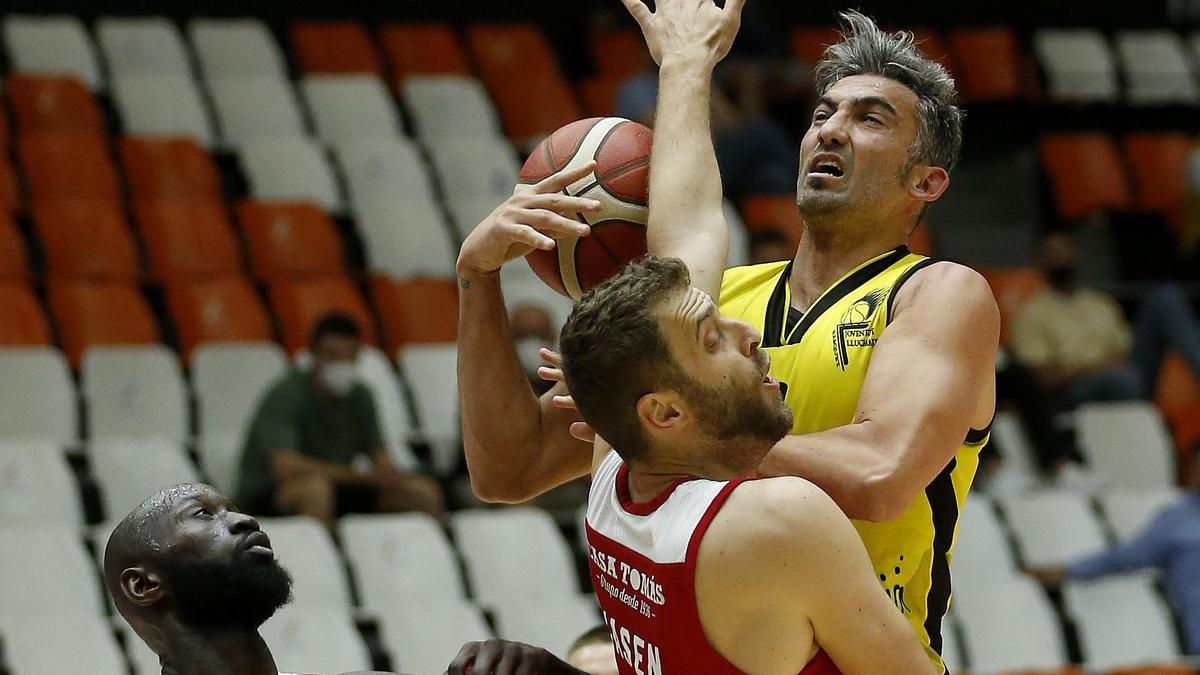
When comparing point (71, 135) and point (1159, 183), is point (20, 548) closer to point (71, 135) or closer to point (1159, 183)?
point (71, 135)

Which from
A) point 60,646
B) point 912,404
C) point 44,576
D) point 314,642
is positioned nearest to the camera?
point 912,404

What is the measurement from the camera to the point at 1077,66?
13.0m

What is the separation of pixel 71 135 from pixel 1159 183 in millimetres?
7419

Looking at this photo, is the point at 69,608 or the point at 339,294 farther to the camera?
the point at 339,294

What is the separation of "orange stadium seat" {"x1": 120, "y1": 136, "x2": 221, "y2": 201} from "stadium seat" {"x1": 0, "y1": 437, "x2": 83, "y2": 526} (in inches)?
96.0

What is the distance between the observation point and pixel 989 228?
11.8m

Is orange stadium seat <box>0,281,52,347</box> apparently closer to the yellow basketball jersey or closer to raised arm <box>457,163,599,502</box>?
raised arm <box>457,163,599,502</box>

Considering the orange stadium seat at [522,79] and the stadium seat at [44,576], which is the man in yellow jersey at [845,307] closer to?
the stadium seat at [44,576]

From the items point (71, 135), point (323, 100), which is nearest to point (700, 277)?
point (71, 135)

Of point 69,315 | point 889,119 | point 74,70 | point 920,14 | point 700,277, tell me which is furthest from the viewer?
point 920,14

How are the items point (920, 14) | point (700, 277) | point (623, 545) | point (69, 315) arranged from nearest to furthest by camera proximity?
point (623, 545), point (700, 277), point (69, 315), point (920, 14)

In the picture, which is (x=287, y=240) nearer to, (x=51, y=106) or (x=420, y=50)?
(x=51, y=106)

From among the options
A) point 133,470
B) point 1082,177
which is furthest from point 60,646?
point 1082,177

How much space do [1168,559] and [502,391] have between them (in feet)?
19.5
